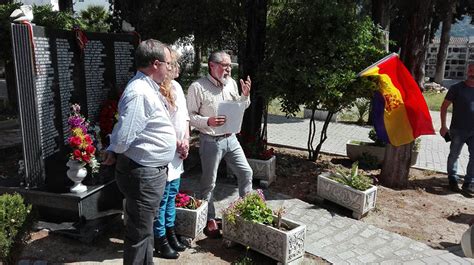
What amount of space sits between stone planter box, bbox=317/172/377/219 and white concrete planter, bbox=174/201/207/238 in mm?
1935

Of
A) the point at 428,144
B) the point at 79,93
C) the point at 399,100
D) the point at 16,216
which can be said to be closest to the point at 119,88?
the point at 79,93

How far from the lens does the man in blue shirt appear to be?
6.27 meters

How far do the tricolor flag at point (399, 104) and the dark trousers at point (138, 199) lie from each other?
144 inches

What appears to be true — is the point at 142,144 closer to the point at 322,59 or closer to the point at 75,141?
the point at 75,141

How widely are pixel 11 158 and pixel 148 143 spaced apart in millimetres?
5544

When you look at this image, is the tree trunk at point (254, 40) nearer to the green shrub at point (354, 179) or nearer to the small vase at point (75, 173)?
the green shrub at point (354, 179)

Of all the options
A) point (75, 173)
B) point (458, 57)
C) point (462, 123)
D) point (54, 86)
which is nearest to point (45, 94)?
point (54, 86)

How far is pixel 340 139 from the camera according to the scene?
10430mm

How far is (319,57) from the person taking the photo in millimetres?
6047

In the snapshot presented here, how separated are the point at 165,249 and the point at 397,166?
3.96m

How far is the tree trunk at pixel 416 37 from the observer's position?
20.8 ft

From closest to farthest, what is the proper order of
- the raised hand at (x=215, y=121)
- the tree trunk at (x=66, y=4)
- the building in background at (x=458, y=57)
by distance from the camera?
the raised hand at (x=215, y=121)
the tree trunk at (x=66, y=4)
the building in background at (x=458, y=57)

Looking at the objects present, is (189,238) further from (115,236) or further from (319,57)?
(319,57)

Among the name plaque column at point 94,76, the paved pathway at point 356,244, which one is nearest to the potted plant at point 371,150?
the paved pathway at point 356,244
